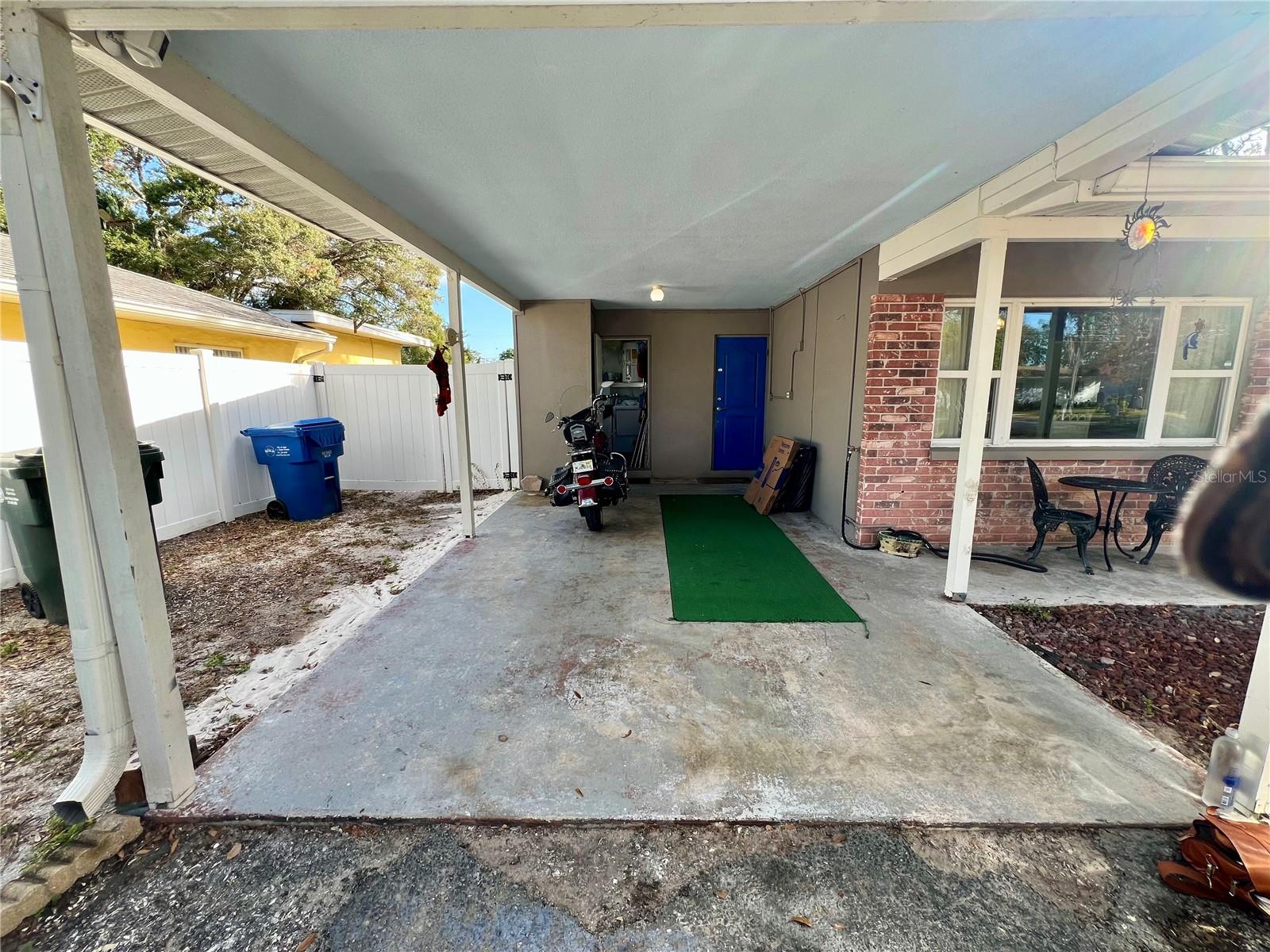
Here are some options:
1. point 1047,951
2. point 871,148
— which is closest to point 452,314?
point 871,148

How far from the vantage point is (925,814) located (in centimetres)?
165

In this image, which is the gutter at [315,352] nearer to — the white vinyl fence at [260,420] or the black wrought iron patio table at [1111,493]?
the white vinyl fence at [260,420]

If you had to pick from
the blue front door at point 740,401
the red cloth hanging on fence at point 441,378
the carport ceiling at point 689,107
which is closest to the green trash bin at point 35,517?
the carport ceiling at point 689,107

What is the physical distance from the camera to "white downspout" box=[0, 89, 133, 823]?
140cm

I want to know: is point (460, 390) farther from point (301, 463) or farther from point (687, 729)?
point (687, 729)

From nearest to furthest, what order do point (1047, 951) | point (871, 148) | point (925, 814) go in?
point (1047, 951), point (925, 814), point (871, 148)

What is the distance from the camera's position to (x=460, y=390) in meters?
4.66

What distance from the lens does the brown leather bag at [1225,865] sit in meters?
1.28

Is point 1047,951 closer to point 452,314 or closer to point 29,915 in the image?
point 29,915

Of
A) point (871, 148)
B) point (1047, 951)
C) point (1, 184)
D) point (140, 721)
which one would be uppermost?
point (871, 148)

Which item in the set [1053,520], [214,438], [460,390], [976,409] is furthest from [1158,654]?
[214,438]

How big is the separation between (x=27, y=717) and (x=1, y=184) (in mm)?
2184

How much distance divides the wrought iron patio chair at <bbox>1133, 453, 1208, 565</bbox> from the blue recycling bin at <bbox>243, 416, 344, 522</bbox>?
740 cm

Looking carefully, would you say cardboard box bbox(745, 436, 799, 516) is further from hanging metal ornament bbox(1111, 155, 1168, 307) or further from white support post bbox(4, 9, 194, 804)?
white support post bbox(4, 9, 194, 804)
